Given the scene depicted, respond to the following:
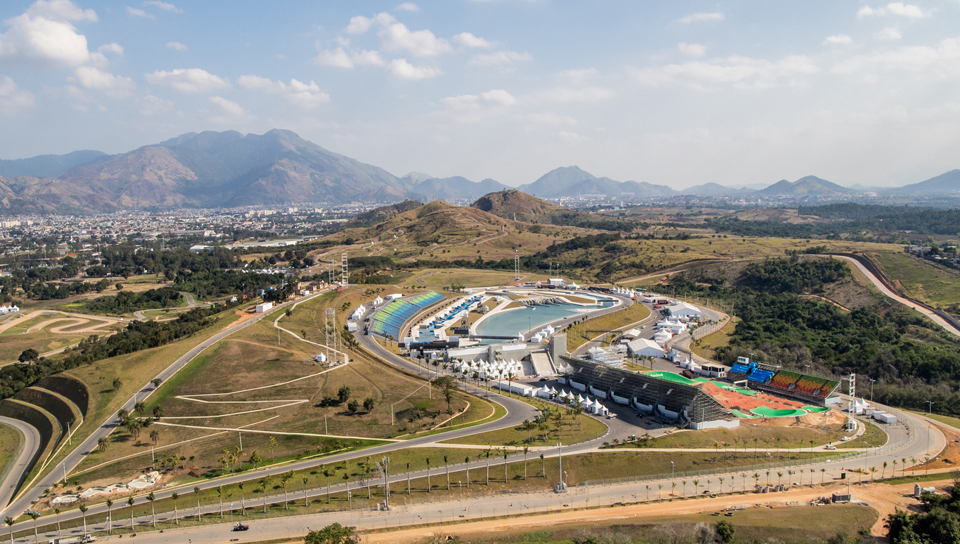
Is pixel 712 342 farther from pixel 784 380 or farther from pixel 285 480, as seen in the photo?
pixel 285 480

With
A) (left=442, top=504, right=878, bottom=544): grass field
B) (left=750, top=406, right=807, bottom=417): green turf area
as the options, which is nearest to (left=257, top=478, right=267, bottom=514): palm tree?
(left=442, top=504, right=878, bottom=544): grass field

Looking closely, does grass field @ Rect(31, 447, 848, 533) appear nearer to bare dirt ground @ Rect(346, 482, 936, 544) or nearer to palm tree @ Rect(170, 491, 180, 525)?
palm tree @ Rect(170, 491, 180, 525)

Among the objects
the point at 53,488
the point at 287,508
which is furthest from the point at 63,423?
the point at 287,508

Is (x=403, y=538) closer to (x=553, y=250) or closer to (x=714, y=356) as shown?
(x=714, y=356)

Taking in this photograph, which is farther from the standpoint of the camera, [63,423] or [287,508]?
[63,423]

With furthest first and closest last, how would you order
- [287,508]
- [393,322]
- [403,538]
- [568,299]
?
[568,299] < [393,322] < [287,508] < [403,538]

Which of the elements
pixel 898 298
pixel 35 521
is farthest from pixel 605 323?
pixel 35 521

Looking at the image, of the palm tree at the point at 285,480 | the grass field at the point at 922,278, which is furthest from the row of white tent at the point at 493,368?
the grass field at the point at 922,278
